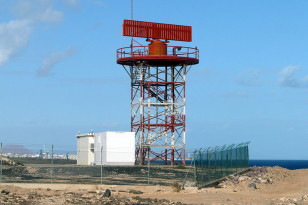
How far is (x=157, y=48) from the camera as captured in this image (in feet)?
209

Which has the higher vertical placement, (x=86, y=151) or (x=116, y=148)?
(x=116, y=148)

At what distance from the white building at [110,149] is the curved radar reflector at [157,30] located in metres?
9.92

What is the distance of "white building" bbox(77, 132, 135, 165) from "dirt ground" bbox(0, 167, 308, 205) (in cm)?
1508

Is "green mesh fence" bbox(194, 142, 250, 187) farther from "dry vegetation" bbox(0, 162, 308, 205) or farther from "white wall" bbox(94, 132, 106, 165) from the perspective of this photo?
"white wall" bbox(94, 132, 106, 165)

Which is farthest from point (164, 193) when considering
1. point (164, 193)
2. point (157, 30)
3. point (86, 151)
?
point (157, 30)

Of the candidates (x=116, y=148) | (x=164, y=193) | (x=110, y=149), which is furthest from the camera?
(x=116, y=148)

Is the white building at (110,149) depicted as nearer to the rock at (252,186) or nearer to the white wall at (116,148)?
the white wall at (116,148)

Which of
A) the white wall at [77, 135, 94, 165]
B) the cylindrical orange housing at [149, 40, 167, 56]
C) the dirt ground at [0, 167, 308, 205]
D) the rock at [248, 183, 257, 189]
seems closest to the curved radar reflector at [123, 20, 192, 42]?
the cylindrical orange housing at [149, 40, 167, 56]

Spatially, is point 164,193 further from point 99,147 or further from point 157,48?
point 157,48

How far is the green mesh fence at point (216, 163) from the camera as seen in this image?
39125 mm

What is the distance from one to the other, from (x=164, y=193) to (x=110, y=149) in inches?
918

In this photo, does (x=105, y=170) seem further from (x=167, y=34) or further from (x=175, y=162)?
(x=167, y=34)

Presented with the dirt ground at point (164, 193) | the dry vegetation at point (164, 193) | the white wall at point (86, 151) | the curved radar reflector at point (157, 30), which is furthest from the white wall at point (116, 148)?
the dry vegetation at point (164, 193)

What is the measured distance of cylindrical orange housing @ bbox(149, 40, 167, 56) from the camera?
63.4m
